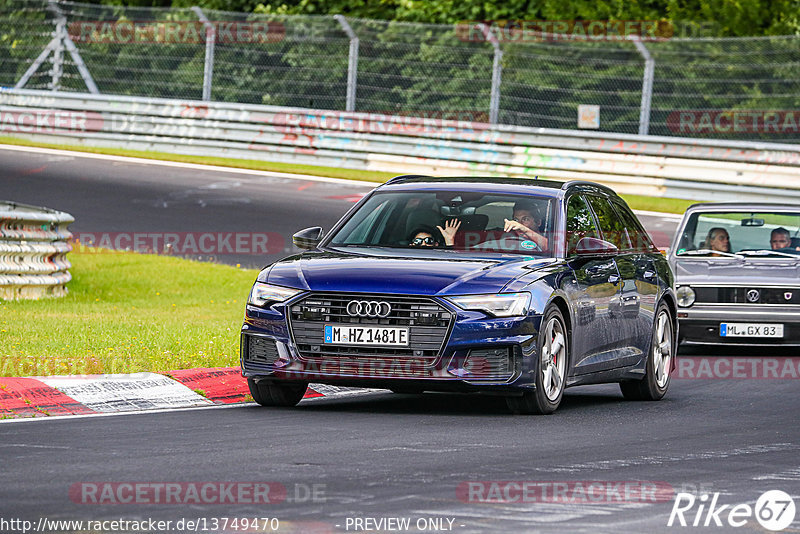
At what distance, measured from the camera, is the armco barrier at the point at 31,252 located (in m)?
15.9

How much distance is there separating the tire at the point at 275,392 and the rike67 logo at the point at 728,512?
3668 millimetres

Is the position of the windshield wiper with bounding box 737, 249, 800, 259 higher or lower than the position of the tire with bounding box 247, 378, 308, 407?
higher

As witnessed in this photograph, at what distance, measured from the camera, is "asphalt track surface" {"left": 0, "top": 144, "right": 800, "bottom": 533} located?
630 cm

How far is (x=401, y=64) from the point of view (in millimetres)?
27578

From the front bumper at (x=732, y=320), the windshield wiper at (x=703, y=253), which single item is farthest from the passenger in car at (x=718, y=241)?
the front bumper at (x=732, y=320)

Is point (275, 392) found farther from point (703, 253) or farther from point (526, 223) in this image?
point (703, 253)

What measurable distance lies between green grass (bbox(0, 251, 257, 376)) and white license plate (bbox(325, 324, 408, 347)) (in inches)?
77.9

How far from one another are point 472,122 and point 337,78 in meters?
2.72

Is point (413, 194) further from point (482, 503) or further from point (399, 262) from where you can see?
point (482, 503)

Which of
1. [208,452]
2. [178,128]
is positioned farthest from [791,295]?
[178,128]

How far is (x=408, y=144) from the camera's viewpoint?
2812 cm

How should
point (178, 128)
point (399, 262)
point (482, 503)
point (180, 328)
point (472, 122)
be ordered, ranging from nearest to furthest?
1. point (482, 503)
2. point (399, 262)
3. point (180, 328)
4. point (472, 122)
5. point (178, 128)

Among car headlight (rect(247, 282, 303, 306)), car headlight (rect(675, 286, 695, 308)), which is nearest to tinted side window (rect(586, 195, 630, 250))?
car headlight (rect(247, 282, 303, 306))

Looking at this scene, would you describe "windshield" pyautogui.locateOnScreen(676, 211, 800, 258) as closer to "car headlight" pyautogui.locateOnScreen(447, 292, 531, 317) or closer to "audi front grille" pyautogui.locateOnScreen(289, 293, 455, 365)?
"car headlight" pyautogui.locateOnScreen(447, 292, 531, 317)
